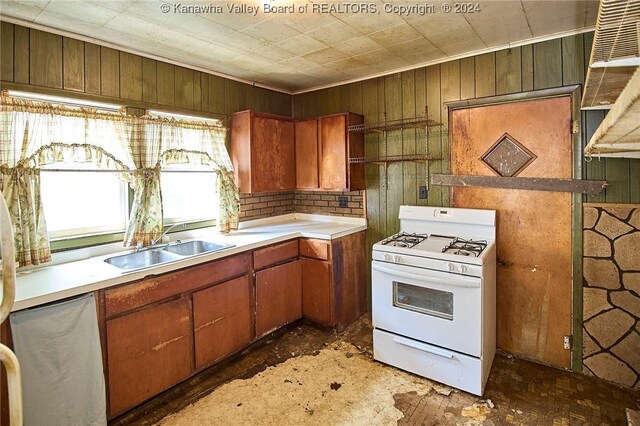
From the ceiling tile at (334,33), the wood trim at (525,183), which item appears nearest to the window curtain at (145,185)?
the ceiling tile at (334,33)

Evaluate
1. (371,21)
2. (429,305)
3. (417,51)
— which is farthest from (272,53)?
(429,305)

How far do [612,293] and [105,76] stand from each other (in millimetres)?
3761

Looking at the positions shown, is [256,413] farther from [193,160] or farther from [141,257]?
[193,160]

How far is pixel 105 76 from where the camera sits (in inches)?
98.1

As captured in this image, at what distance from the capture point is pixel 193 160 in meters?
3.05

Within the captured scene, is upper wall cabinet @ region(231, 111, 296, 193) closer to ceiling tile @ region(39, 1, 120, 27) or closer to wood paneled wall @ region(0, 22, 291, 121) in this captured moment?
wood paneled wall @ region(0, 22, 291, 121)

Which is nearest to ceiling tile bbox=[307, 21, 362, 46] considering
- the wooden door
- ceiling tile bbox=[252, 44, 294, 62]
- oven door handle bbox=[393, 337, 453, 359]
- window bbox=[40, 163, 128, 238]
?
ceiling tile bbox=[252, 44, 294, 62]

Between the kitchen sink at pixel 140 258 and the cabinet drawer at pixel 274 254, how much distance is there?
612mm

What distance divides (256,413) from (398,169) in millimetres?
2281

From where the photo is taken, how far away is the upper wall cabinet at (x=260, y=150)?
10.7 ft

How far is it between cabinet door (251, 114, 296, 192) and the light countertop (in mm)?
444

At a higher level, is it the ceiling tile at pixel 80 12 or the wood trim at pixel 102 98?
the ceiling tile at pixel 80 12

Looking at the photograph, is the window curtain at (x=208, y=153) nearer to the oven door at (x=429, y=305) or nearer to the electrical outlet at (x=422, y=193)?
the oven door at (x=429, y=305)

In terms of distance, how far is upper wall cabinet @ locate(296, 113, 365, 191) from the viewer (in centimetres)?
Result: 335
